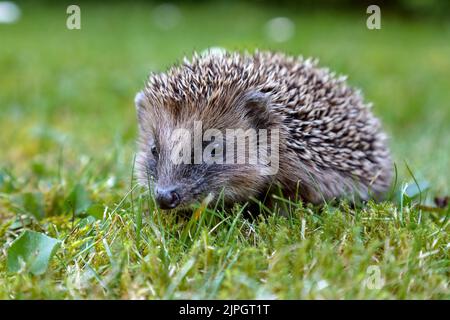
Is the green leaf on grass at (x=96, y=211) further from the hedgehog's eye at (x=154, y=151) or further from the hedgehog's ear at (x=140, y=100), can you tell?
the hedgehog's ear at (x=140, y=100)

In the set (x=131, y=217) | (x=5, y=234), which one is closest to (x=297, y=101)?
(x=131, y=217)

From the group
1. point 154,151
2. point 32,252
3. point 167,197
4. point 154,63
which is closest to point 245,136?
point 154,151

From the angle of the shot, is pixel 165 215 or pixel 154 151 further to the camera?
pixel 154 151

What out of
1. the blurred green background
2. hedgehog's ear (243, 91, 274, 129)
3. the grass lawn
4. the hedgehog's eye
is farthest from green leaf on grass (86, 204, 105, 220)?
hedgehog's ear (243, 91, 274, 129)

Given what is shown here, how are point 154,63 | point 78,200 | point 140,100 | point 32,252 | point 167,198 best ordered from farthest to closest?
point 154,63 < point 140,100 < point 78,200 < point 167,198 < point 32,252

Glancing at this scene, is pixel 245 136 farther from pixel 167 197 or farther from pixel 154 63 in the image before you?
pixel 154 63

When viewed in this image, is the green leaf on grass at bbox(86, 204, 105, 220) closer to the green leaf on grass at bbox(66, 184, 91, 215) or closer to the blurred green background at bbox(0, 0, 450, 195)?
the green leaf on grass at bbox(66, 184, 91, 215)

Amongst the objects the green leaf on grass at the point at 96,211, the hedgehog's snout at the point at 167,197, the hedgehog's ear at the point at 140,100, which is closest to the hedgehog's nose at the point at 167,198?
the hedgehog's snout at the point at 167,197
